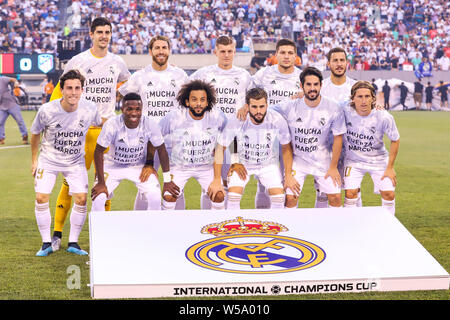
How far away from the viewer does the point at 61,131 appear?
6434 millimetres

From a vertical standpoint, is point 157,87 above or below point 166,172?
above

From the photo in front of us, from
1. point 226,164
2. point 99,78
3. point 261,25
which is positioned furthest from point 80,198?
point 261,25

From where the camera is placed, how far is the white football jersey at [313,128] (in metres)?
6.82

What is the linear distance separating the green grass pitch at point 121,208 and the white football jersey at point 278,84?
2.04 meters

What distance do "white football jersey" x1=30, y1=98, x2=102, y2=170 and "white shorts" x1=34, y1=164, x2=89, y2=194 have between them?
0.17 feet

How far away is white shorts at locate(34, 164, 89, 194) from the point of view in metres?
6.43

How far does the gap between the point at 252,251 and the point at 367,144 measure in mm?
2303

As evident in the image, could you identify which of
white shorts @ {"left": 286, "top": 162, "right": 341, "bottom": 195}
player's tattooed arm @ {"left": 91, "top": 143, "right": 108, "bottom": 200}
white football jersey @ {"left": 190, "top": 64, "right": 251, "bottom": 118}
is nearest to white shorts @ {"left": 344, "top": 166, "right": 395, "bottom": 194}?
white shorts @ {"left": 286, "top": 162, "right": 341, "bottom": 195}

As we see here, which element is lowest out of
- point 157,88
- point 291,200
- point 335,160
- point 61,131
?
point 291,200

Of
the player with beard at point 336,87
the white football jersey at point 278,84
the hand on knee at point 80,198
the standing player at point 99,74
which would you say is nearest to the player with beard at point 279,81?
the white football jersey at point 278,84

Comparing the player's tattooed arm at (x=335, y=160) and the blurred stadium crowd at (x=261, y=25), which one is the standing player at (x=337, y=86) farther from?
the blurred stadium crowd at (x=261, y=25)

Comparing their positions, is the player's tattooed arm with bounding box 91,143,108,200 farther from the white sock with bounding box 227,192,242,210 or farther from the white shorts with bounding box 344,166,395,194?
the white shorts with bounding box 344,166,395,194

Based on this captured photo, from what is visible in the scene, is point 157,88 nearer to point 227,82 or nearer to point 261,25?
point 227,82

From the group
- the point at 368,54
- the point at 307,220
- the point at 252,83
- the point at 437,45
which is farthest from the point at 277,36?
the point at 307,220
